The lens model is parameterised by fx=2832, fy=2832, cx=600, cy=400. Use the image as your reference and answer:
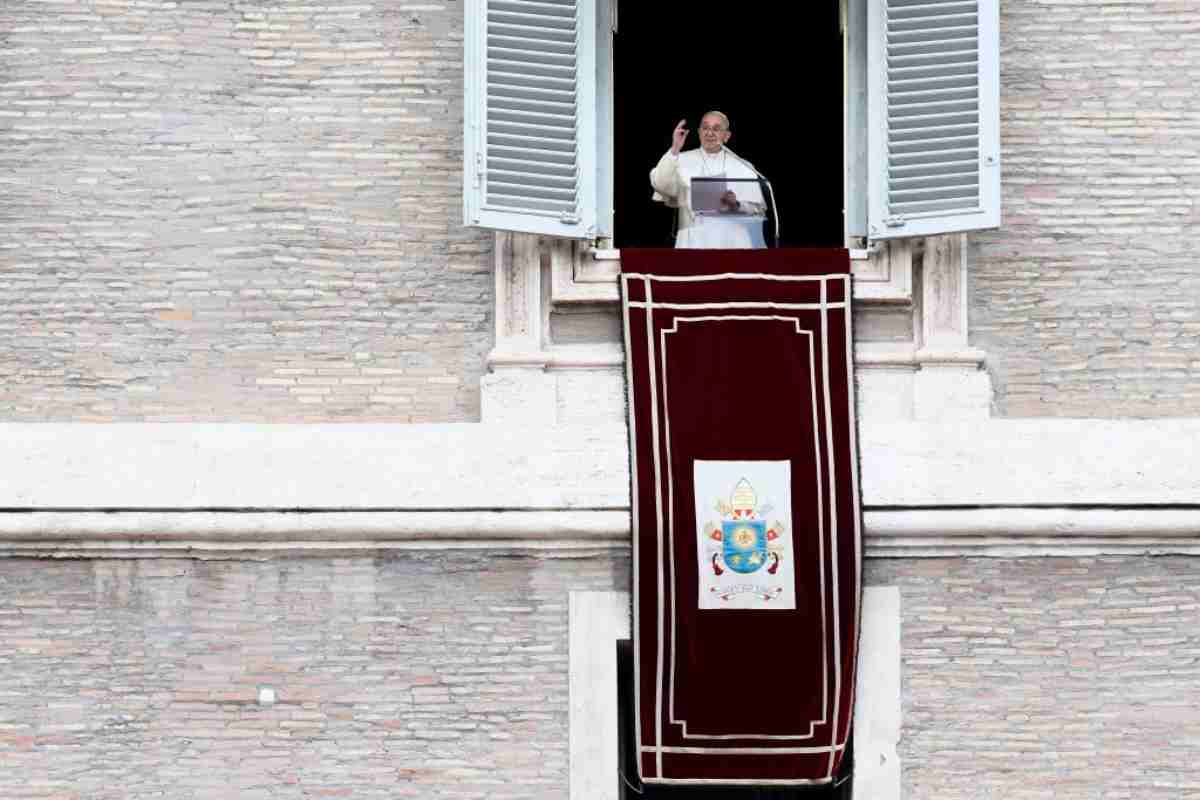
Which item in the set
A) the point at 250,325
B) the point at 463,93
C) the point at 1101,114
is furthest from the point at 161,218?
the point at 1101,114

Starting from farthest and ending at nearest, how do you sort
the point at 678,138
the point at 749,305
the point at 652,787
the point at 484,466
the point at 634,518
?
the point at 678,138 → the point at 652,787 → the point at 749,305 → the point at 484,466 → the point at 634,518

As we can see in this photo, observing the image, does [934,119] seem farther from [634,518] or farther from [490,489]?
[490,489]

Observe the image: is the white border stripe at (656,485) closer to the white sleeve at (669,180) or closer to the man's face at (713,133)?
the white sleeve at (669,180)

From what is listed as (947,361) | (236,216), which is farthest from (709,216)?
(236,216)

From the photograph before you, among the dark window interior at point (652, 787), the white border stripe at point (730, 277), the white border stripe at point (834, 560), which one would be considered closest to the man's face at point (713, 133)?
the white border stripe at point (730, 277)

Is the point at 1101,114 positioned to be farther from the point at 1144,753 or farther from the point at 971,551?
the point at 1144,753

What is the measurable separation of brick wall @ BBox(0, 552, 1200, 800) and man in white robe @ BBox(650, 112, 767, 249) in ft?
5.18

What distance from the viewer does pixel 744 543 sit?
38.1 feet

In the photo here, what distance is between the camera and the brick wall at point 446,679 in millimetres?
11594

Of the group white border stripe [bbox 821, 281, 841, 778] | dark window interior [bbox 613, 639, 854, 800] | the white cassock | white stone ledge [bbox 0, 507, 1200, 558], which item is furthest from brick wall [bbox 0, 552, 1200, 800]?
the white cassock

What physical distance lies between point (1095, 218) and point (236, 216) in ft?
11.9

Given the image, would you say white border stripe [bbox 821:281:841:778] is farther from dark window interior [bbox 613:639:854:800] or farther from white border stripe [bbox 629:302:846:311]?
white border stripe [bbox 629:302:846:311]

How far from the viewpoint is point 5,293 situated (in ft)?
39.3

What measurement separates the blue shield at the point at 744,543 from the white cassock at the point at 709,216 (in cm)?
129
